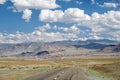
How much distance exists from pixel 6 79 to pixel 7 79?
0.23 meters

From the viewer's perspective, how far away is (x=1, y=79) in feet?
241

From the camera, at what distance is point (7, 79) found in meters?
72.6

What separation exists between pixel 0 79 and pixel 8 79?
208 centimetres

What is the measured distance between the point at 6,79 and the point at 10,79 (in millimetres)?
958

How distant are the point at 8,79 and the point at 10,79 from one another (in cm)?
47

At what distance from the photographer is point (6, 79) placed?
238ft

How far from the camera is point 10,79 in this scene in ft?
239

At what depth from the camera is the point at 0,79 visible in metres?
73.3

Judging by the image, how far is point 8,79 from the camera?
72750mm

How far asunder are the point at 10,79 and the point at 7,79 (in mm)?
728

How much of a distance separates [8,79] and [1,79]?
1848 millimetres
